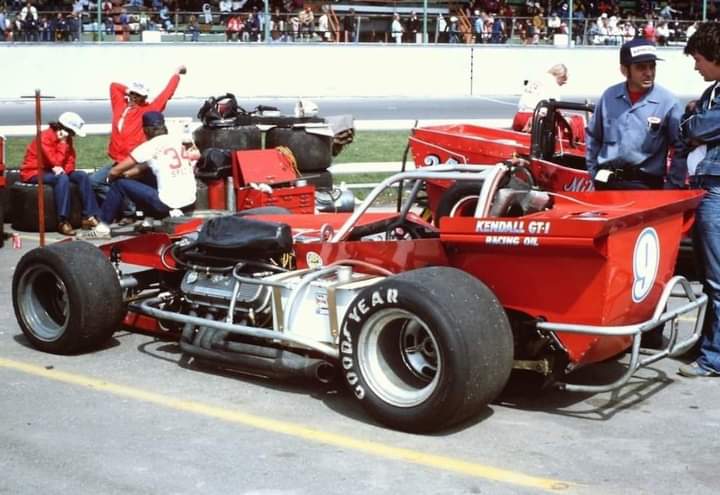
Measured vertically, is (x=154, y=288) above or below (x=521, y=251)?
below

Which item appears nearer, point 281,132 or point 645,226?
point 645,226

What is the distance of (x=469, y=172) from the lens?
588 centimetres

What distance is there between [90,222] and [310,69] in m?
21.8

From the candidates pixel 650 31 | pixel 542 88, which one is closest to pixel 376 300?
pixel 542 88

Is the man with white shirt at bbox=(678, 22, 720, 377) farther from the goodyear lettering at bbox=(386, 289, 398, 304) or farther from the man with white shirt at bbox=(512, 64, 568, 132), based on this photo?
the man with white shirt at bbox=(512, 64, 568, 132)

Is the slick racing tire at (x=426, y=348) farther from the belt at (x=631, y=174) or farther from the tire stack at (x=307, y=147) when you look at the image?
the tire stack at (x=307, y=147)

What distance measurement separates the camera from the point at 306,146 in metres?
12.6

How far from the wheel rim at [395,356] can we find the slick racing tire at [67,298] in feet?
6.02

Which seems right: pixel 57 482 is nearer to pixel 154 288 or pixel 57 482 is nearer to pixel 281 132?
pixel 154 288

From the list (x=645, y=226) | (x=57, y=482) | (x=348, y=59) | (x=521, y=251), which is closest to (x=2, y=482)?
(x=57, y=482)

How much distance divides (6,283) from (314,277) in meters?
4.08

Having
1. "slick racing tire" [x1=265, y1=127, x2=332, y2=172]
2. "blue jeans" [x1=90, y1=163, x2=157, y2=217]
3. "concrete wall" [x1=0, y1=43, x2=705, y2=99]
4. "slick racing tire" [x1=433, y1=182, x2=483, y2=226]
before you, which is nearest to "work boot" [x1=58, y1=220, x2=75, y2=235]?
"blue jeans" [x1=90, y1=163, x2=157, y2=217]

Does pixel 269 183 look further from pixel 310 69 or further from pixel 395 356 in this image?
pixel 310 69

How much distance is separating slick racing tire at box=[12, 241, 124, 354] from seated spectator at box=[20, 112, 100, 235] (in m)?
4.75
